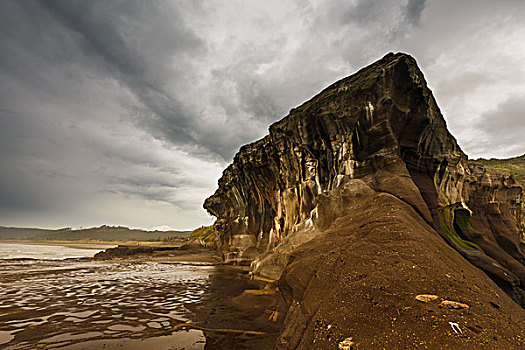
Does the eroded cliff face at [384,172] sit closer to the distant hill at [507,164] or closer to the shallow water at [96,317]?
the shallow water at [96,317]

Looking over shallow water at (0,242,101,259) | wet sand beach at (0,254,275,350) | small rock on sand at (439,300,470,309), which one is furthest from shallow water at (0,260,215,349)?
shallow water at (0,242,101,259)

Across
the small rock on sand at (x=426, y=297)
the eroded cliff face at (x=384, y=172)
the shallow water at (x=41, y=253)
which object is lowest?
the shallow water at (x=41, y=253)

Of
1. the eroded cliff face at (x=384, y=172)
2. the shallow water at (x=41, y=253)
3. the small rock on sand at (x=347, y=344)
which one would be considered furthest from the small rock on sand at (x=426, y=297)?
the shallow water at (x=41, y=253)

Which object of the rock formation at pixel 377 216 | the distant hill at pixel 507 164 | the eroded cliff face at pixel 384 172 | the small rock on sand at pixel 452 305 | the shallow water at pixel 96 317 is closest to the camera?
the small rock on sand at pixel 452 305

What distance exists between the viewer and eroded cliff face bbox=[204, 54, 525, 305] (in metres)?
10.2

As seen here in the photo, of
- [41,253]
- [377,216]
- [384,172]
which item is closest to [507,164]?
[384,172]

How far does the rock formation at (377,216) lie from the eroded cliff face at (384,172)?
0.23 ft

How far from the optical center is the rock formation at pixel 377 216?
14.1 feet

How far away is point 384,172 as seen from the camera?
10164 millimetres

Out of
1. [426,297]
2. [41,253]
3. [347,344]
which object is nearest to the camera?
[347,344]

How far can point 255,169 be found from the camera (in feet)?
82.3

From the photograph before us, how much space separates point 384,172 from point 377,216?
3.64 metres

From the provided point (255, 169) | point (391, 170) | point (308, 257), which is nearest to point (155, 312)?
point (308, 257)

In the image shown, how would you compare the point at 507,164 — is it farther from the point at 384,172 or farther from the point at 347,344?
the point at 347,344
